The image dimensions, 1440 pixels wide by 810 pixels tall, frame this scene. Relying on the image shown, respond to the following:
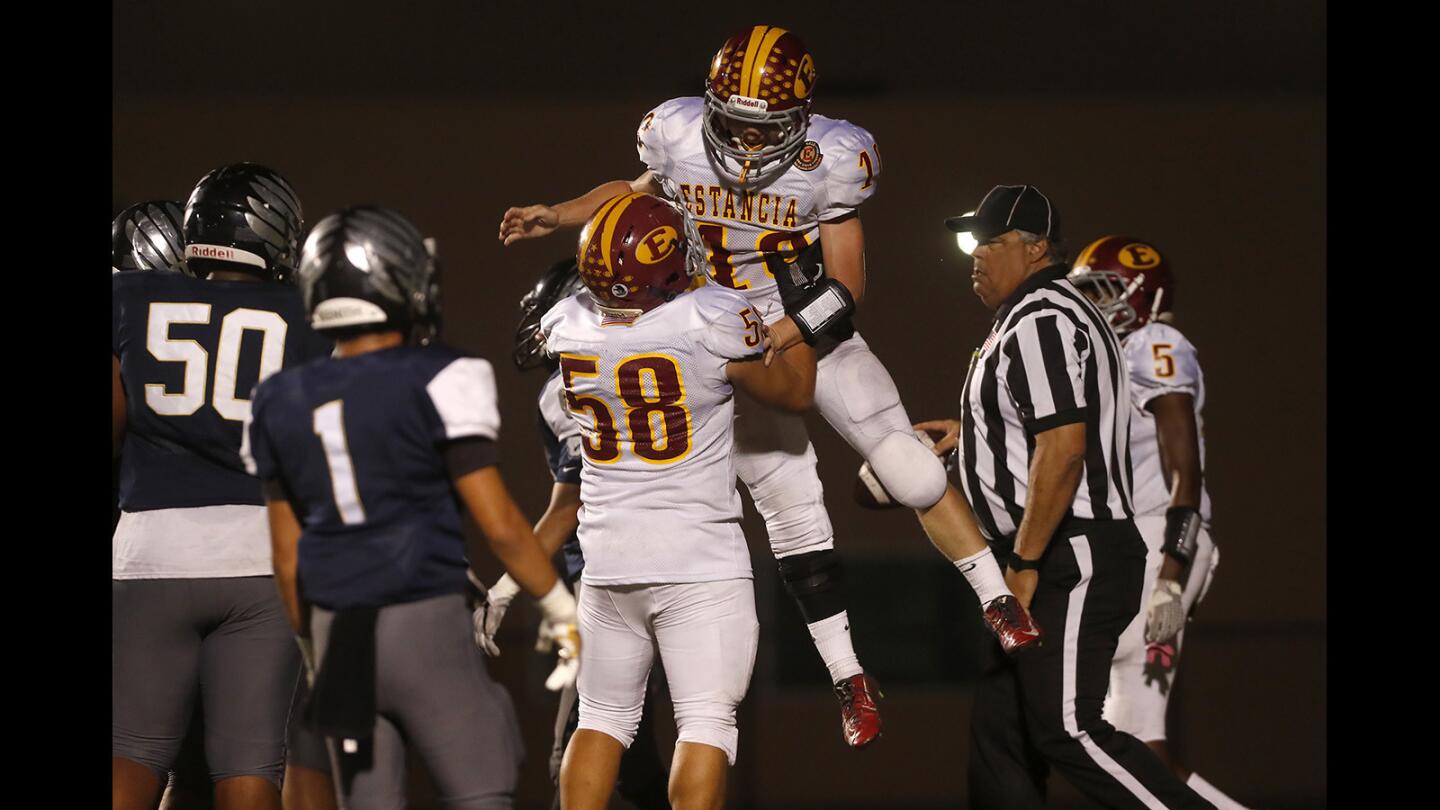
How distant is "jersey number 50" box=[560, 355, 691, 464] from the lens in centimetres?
329

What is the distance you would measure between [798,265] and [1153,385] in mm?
1303

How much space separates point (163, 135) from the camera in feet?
20.3

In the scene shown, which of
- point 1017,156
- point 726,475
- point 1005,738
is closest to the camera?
point 726,475

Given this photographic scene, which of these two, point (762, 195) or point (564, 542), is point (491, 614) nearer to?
point (564, 542)

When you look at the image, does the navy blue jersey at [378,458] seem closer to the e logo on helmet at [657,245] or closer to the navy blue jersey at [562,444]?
the e logo on helmet at [657,245]

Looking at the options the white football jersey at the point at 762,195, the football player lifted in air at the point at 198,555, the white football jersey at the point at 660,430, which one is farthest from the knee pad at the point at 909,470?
the football player lifted in air at the point at 198,555

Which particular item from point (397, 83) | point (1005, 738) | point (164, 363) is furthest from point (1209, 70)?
point (164, 363)

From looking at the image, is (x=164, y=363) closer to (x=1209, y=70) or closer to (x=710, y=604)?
(x=710, y=604)

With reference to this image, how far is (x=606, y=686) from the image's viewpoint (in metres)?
3.46

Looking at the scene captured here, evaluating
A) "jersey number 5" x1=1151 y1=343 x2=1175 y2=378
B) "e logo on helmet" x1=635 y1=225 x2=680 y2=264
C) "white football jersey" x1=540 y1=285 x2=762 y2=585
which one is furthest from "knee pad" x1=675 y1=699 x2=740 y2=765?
"jersey number 5" x1=1151 y1=343 x2=1175 y2=378

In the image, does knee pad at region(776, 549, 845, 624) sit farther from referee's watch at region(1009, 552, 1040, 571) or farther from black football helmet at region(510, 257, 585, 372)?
black football helmet at region(510, 257, 585, 372)

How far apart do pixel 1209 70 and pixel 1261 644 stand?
92.0 inches

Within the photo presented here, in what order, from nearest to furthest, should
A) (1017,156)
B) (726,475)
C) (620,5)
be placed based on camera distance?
(726,475) → (620,5) → (1017,156)

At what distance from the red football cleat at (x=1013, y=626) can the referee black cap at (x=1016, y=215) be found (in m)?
0.89
